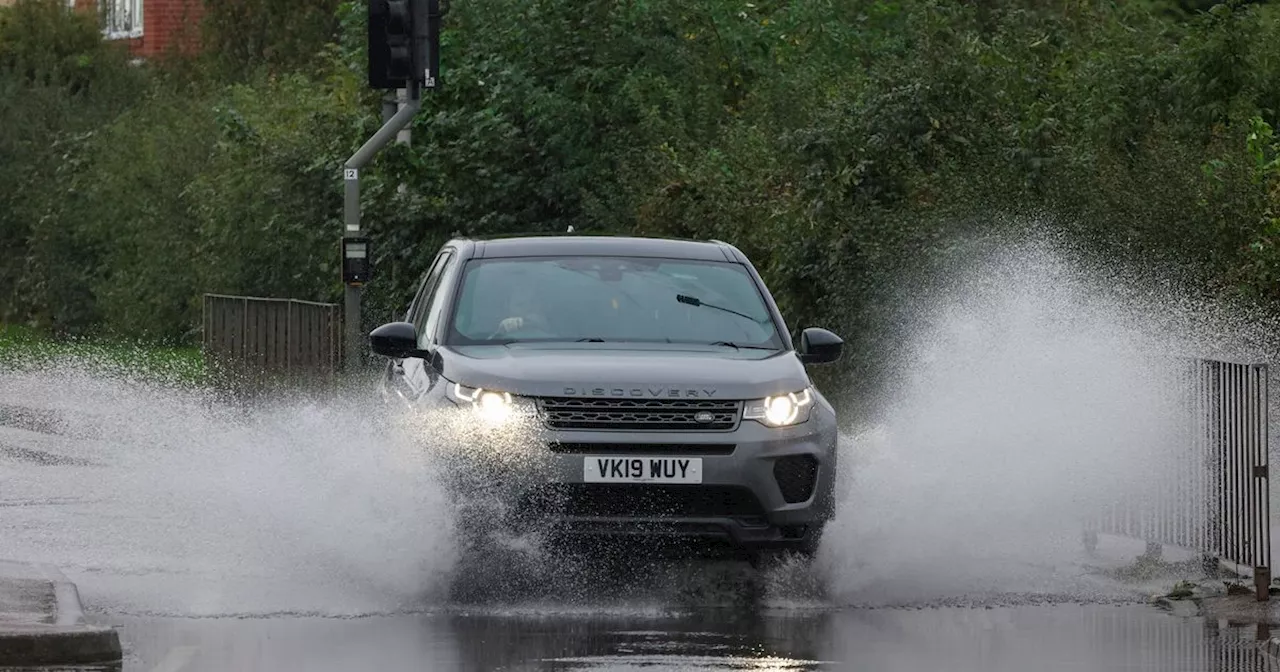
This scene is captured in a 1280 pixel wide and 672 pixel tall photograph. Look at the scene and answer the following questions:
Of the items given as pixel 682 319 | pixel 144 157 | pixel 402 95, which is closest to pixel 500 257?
pixel 682 319

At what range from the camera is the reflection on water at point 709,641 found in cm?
1016

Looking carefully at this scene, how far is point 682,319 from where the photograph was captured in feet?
44.2

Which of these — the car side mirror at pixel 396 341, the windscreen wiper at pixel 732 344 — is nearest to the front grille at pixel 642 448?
the windscreen wiper at pixel 732 344

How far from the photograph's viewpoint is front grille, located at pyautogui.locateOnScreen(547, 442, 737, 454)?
39.0 feet

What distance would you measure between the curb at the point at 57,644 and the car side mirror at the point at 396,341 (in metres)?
3.00

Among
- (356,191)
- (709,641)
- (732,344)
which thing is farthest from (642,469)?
(356,191)

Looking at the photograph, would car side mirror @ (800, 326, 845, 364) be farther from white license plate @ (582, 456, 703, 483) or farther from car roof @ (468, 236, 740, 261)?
white license plate @ (582, 456, 703, 483)

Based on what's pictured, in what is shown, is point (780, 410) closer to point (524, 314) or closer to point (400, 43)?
point (524, 314)

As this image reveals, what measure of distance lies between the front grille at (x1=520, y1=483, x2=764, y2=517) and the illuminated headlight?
385 mm

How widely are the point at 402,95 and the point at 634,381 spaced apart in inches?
477

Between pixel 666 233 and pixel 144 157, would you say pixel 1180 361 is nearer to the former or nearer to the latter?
pixel 666 233

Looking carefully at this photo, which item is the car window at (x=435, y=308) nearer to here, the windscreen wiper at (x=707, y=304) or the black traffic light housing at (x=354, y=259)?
the windscreen wiper at (x=707, y=304)

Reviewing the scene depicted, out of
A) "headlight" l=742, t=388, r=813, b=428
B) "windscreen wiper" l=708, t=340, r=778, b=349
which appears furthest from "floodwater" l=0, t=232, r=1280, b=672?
"windscreen wiper" l=708, t=340, r=778, b=349

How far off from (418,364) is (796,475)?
2125mm
